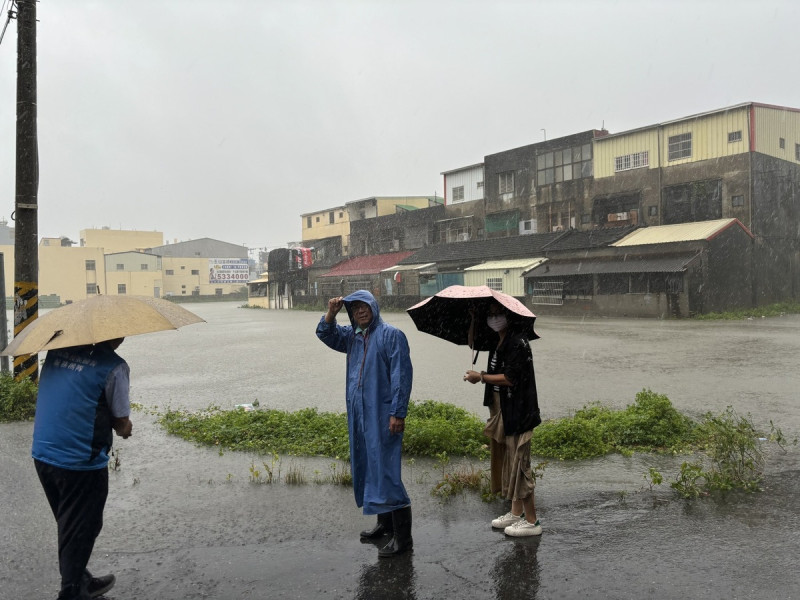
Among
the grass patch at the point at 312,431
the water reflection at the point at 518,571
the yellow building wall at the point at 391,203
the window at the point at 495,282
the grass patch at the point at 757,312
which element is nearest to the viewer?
the water reflection at the point at 518,571

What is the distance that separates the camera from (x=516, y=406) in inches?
163

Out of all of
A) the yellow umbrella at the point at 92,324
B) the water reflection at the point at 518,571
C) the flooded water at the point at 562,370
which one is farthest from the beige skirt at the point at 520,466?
the flooded water at the point at 562,370

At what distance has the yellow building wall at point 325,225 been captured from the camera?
5709 centimetres

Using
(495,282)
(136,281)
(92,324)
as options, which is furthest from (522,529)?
(136,281)

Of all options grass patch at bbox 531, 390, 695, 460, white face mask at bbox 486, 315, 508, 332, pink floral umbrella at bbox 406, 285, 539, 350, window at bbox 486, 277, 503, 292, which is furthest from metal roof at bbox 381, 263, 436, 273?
white face mask at bbox 486, 315, 508, 332

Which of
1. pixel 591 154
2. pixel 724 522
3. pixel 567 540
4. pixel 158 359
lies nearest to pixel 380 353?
pixel 567 540

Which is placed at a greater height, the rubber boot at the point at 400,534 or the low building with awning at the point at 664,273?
the low building with awning at the point at 664,273

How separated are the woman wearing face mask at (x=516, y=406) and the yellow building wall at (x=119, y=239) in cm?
7977

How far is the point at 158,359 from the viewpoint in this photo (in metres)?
16.6

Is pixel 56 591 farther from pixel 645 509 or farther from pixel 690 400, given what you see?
pixel 690 400

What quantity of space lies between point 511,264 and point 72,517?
3248 centimetres

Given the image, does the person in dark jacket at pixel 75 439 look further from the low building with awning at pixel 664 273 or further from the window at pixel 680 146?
the window at pixel 680 146

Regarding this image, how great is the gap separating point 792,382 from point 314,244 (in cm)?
5285

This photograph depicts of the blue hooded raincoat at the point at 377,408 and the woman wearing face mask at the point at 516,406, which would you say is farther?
the woman wearing face mask at the point at 516,406
